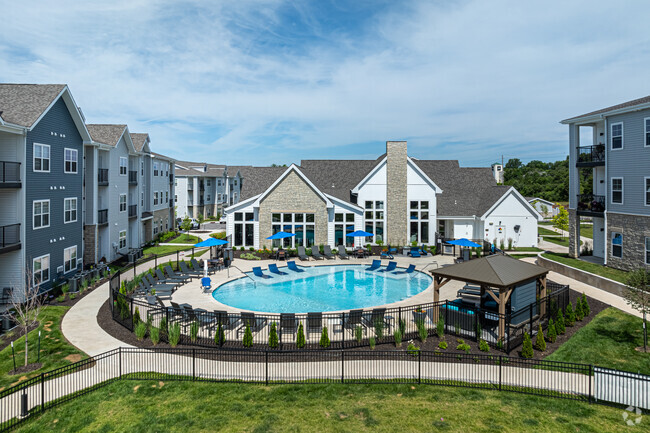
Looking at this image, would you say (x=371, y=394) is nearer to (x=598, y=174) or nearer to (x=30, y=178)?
(x=30, y=178)

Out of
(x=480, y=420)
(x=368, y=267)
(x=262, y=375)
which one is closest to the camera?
(x=480, y=420)

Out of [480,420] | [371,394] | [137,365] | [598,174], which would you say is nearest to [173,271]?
[137,365]

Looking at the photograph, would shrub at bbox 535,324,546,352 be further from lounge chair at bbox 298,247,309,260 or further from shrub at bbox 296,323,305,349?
lounge chair at bbox 298,247,309,260

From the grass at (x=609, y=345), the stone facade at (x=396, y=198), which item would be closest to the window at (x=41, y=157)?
the grass at (x=609, y=345)

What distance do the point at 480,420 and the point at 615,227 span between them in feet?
71.5

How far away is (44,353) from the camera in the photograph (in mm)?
13703

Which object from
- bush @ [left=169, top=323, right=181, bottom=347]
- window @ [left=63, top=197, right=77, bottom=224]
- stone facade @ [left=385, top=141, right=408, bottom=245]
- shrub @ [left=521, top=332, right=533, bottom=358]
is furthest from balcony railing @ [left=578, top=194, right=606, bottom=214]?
window @ [left=63, top=197, right=77, bottom=224]

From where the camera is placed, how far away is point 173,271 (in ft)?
85.3

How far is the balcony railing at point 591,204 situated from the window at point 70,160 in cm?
3523

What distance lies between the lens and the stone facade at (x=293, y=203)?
35.2 meters

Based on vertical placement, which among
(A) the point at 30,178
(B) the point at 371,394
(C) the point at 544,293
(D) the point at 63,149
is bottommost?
(B) the point at 371,394

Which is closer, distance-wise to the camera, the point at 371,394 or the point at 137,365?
the point at 371,394

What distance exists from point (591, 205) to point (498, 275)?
57.4 ft

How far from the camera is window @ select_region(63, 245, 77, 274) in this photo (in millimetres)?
23828
